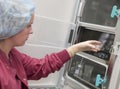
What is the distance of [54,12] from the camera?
2.00 meters

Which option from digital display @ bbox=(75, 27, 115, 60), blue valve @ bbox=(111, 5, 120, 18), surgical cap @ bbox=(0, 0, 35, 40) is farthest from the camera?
digital display @ bbox=(75, 27, 115, 60)

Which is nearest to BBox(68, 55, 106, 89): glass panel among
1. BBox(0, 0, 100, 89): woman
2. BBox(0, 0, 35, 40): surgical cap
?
BBox(0, 0, 100, 89): woman

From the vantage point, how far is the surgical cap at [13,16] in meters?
1.26

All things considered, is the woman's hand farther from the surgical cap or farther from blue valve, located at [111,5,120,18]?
the surgical cap

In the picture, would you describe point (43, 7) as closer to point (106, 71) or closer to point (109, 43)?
point (109, 43)

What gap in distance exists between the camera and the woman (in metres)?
1.27

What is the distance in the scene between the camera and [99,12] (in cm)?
175

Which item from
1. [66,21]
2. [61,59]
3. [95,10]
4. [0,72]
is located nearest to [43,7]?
[66,21]

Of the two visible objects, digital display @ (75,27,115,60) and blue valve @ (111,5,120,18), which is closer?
blue valve @ (111,5,120,18)

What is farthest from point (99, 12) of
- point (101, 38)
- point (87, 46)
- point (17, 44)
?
point (17, 44)

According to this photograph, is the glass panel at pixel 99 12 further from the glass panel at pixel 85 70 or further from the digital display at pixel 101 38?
the glass panel at pixel 85 70

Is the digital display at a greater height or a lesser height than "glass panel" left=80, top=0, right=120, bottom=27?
lesser

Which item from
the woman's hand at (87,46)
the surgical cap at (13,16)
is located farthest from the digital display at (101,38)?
the surgical cap at (13,16)

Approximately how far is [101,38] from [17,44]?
2.02ft
